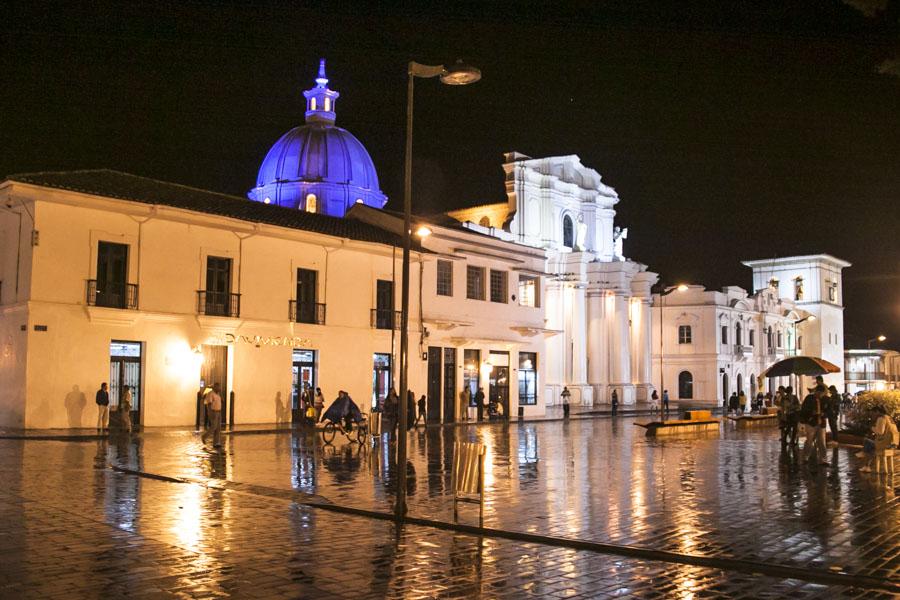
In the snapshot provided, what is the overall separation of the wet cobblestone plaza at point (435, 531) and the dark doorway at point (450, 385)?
68.4ft

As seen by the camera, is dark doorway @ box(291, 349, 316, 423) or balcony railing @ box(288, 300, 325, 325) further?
balcony railing @ box(288, 300, 325, 325)

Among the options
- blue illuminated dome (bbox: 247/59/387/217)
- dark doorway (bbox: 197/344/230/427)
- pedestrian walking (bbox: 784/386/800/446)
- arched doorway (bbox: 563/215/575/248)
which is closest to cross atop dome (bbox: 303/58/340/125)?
blue illuminated dome (bbox: 247/59/387/217)

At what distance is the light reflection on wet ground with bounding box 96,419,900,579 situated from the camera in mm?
10102

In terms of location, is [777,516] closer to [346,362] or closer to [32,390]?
[32,390]

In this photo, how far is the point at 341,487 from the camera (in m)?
14.6

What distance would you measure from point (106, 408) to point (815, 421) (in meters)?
19.7

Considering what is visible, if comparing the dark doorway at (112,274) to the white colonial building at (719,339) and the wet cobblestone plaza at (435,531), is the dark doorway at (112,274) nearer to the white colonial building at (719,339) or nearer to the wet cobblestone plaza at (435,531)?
the wet cobblestone plaza at (435,531)

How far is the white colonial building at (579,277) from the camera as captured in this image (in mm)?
60594

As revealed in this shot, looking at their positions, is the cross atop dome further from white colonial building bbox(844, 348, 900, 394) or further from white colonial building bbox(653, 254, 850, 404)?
white colonial building bbox(844, 348, 900, 394)

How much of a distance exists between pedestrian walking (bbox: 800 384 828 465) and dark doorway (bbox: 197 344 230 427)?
20.2 m

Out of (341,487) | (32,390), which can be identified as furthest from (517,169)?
(341,487)

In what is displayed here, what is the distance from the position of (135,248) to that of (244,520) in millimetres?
21573

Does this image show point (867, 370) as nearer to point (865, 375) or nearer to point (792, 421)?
point (865, 375)

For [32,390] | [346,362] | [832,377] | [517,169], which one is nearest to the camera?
[32,390]
